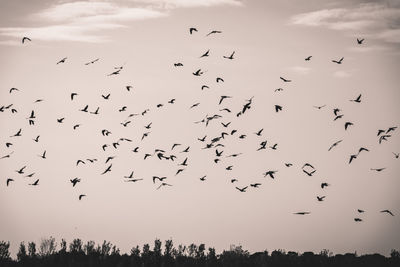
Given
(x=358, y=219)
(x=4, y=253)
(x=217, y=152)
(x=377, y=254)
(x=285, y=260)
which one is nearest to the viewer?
(x=358, y=219)

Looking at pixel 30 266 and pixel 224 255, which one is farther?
pixel 224 255

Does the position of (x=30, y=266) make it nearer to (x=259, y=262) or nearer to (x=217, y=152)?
(x=259, y=262)

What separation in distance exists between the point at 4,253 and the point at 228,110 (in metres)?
78.6

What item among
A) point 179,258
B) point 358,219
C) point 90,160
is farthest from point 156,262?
point 358,219

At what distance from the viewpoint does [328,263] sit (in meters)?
98.7

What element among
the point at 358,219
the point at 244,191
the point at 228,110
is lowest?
the point at 358,219

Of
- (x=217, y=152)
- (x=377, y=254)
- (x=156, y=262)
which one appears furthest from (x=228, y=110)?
(x=377, y=254)

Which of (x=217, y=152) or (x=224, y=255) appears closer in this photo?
(x=217, y=152)

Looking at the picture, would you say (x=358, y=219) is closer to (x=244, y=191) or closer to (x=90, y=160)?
(x=244, y=191)

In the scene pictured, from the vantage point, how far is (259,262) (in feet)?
315

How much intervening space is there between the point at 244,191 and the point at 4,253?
253 ft

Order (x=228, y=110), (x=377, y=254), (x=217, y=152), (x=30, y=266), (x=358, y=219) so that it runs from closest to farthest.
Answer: (x=358, y=219)
(x=228, y=110)
(x=217, y=152)
(x=30, y=266)
(x=377, y=254)

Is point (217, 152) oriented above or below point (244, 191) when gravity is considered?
above

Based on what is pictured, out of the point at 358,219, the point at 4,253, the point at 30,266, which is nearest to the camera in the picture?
the point at 358,219
